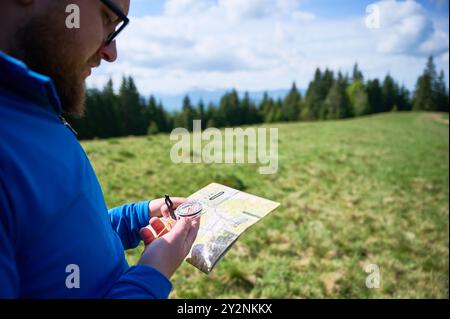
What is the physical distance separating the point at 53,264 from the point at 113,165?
7.46 meters

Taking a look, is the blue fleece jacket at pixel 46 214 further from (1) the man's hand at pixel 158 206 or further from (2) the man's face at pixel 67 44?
(1) the man's hand at pixel 158 206

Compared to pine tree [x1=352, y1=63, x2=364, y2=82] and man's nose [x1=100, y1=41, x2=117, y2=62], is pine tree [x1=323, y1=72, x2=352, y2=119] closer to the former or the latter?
pine tree [x1=352, y1=63, x2=364, y2=82]

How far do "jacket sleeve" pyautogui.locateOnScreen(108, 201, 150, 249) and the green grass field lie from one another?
2265 millimetres

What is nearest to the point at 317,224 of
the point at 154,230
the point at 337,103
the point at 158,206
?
the point at 158,206

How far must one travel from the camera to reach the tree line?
4834cm

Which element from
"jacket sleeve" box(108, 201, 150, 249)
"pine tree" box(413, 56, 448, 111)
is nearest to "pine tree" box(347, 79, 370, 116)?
"pine tree" box(413, 56, 448, 111)

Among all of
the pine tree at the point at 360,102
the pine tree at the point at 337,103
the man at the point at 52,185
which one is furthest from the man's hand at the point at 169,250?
the pine tree at the point at 360,102

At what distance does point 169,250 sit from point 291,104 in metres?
72.2

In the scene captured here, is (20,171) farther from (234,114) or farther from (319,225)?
(234,114)

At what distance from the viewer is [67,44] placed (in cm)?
127

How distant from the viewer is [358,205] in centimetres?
756

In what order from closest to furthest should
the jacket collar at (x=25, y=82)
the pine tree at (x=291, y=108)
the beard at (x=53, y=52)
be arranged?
the jacket collar at (x=25, y=82) → the beard at (x=53, y=52) → the pine tree at (x=291, y=108)

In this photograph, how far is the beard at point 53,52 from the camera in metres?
1.16
